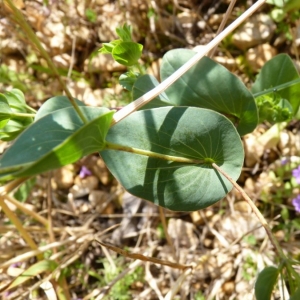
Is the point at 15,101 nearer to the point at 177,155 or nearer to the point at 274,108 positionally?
the point at 177,155

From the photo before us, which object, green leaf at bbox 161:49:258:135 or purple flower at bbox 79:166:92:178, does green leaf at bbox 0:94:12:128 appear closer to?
green leaf at bbox 161:49:258:135

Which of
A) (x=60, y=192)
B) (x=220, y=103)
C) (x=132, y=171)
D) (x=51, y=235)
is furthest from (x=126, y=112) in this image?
(x=60, y=192)

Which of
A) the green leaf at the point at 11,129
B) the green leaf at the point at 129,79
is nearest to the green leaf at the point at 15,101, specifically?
the green leaf at the point at 11,129

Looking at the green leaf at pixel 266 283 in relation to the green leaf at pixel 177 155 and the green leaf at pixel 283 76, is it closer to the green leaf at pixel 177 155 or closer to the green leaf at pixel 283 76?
the green leaf at pixel 177 155

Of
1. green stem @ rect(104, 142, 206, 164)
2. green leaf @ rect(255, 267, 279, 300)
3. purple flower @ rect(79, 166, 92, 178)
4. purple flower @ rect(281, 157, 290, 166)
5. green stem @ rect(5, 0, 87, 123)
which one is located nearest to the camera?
green stem @ rect(5, 0, 87, 123)

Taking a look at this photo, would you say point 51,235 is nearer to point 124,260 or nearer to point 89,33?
point 124,260

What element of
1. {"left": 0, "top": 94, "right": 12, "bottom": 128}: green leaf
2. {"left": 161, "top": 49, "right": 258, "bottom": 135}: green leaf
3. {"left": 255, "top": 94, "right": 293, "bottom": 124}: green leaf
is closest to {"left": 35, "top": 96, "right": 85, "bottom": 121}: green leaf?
{"left": 0, "top": 94, "right": 12, "bottom": 128}: green leaf
